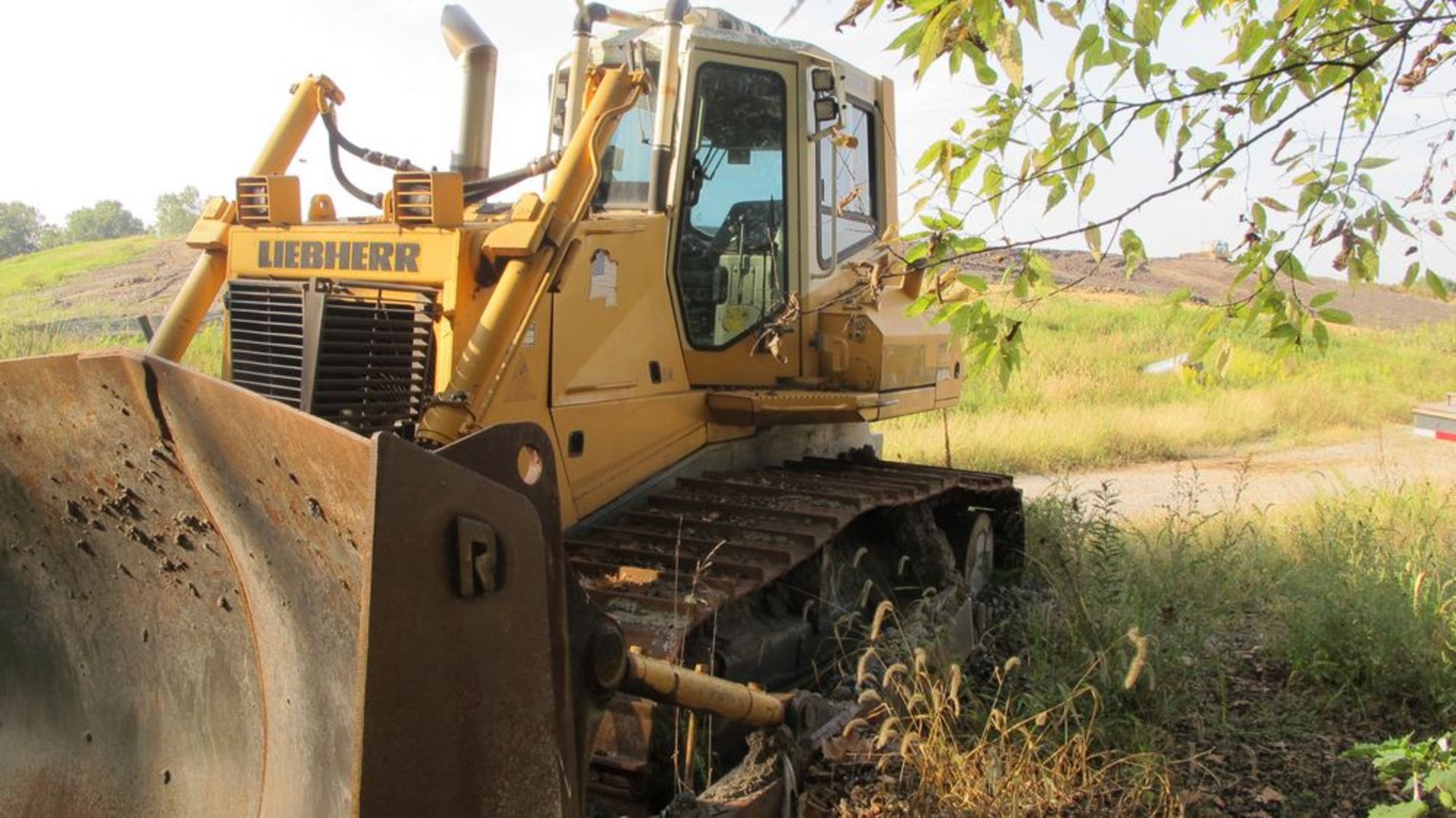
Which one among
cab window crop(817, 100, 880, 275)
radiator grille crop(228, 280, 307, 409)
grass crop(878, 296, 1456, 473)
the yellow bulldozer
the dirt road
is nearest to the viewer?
the yellow bulldozer

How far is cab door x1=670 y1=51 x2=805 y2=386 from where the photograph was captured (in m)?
5.23

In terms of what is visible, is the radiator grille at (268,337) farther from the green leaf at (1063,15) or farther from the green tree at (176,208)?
the green tree at (176,208)

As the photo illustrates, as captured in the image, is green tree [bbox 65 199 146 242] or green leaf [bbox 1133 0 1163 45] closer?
green leaf [bbox 1133 0 1163 45]

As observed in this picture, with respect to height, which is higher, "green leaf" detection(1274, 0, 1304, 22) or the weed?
"green leaf" detection(1274, 0, 1304, 22)

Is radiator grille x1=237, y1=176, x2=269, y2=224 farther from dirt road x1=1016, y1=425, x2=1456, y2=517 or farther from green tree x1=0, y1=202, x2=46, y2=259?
green tree x1=0, y1=202, x2=46, y2=259

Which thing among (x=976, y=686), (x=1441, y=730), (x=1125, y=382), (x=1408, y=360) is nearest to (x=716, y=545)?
(x=976, y=686)

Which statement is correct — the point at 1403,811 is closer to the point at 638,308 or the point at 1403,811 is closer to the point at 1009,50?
the point at 1009,50

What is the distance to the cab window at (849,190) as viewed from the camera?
578cm

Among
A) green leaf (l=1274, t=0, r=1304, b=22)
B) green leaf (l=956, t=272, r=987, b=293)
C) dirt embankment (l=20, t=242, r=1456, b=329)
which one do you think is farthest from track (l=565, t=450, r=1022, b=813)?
dirt embankment (l=20, t=242, r=1456, b=329)

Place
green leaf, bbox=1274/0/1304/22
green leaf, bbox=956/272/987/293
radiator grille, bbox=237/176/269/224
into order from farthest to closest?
radiator grille, bbox=237/176/269/224, green leaf, bbox=956/272/987/293, green leaf, bbox=1274/0/1304/22

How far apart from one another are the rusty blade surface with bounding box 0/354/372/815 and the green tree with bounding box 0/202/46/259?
50.0 meters

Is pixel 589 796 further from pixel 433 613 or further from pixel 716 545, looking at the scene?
pixel 433 613

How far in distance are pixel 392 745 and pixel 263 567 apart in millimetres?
802

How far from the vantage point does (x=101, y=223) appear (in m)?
52.2
